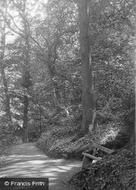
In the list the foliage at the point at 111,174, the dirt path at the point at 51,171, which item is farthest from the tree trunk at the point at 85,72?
the foliage at the point at 111,174

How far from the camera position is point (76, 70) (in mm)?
23344

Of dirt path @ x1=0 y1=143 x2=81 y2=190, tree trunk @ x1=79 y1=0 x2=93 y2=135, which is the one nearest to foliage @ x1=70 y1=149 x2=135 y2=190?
dirt path @ x1=0 y1=143 x2=81 y2=190

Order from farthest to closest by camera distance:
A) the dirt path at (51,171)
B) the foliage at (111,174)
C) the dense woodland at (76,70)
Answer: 1. the dense woodland at (76,70)
2. the dirt path at (51,171)
3. the foliage at (111,174)

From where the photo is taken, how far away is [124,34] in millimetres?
20344

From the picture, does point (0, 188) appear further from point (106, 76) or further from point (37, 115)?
point (37, 115)

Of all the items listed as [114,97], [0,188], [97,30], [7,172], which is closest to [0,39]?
[97,30]

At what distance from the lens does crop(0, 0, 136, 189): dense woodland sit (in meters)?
15.9

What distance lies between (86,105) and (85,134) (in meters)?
1.49

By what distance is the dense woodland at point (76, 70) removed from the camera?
627 inches

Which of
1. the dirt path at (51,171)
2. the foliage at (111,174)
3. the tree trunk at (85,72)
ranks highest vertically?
the tree trunk at (85,72)

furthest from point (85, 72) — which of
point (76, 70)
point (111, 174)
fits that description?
point (111, 174)

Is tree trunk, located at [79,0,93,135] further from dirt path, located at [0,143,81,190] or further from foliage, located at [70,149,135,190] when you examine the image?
foliage, located at [70,149,135,190]

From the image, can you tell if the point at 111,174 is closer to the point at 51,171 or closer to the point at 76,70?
the point at 51,171

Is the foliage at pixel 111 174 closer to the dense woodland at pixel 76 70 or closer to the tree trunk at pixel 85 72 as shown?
the dense woodland at pixel 76 70
